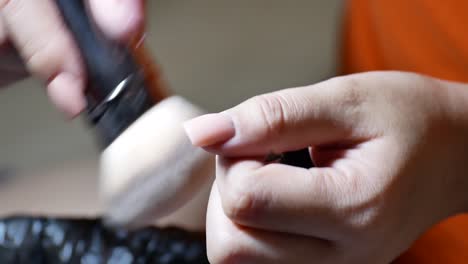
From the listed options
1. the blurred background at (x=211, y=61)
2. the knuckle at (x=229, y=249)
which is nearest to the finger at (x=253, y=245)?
the knuckle at (x=229, y=249)

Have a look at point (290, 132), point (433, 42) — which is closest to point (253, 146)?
point (290, 132)

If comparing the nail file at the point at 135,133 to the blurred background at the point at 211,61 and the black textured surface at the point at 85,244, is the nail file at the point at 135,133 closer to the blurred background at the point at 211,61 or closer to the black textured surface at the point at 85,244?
the black textured surface at the point at 85,244

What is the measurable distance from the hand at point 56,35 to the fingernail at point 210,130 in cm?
10

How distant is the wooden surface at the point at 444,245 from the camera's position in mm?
467

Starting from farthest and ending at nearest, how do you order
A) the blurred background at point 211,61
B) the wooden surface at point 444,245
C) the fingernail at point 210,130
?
the blurred background at point 211,61, the wooden surface at point 444,245, the fingernail at point 210,130

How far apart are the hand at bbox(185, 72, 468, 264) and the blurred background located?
1.39 ft

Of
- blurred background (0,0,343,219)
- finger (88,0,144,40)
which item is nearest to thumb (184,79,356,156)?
finger (88,0,144,40)

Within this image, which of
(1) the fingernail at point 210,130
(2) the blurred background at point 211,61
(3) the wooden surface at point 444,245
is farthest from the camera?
(2) the blurred background at point 211,61

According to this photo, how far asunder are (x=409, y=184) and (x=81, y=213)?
403mm

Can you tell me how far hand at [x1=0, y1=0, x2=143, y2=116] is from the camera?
34 centimetres

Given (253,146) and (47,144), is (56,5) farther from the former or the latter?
(47,144)

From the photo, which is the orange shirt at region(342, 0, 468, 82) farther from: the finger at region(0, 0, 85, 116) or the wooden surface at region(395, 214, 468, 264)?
the finger at region(0, 0, 85, 116)

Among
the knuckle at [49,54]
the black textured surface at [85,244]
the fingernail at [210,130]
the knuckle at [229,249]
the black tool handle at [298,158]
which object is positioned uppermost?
the fingernail at [210,130]

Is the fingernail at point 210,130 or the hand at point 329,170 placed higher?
the fingernail at point 210,130
